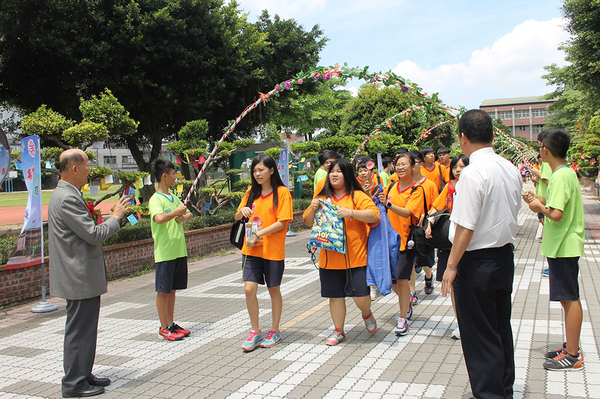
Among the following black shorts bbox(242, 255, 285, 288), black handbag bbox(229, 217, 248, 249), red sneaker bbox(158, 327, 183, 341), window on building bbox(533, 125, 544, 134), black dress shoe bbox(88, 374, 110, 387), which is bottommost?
red sneaker bbox(158, 327, 183, 341)

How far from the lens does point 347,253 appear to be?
4566mm

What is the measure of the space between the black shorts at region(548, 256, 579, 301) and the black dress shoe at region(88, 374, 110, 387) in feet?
12.1

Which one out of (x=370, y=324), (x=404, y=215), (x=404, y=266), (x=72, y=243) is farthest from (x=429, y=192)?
(x=72, y=243)

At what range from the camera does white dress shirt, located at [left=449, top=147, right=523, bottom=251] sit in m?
2.88

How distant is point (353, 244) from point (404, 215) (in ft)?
2.28

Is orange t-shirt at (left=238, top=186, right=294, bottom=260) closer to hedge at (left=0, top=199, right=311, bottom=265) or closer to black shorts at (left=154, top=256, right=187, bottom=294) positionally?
black shorts at (left=154, top=256, right=187, bottom=294)

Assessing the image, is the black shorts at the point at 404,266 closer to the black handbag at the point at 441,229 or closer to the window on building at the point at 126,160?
the black handbag at the point at 441,229

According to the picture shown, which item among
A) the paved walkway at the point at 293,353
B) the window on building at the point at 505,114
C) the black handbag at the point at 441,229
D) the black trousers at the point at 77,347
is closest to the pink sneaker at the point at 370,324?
the paved walkway at the point at 293,353

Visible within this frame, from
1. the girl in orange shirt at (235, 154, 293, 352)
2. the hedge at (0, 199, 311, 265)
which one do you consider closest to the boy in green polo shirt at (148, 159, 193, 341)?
the girl in orange shirt at (235, 154, 293, 352)

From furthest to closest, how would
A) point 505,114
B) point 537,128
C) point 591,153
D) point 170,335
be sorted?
point 505,114 < point 537,128 < point 591,153 < point 170,335

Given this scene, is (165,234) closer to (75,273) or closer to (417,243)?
(75,273)

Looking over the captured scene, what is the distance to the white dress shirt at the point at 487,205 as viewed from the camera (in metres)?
2.88

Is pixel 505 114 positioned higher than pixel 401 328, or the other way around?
pixel 505 114

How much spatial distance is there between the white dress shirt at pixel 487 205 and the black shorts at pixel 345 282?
172 cm
